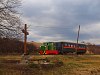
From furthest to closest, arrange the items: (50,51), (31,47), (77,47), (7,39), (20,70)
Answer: (31,47)
(77,47)
(50,51)
(20,70)
(7,39)

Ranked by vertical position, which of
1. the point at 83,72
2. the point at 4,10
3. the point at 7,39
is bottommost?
the point at 83,72

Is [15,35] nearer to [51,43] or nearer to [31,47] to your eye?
[51,43]

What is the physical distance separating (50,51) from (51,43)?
2244 millimetres

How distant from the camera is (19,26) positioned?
23.9 metres

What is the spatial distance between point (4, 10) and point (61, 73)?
7541 mm

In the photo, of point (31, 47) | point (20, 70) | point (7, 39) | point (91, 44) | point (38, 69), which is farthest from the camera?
point (91, 44)

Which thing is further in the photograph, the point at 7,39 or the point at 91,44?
the point at 91,44

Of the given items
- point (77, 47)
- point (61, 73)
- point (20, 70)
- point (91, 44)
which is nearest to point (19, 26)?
point (20, 70)

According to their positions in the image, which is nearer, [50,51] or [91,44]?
[50,51]

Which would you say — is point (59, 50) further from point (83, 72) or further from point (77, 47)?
point (83, 72)

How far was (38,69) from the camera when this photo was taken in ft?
87.7

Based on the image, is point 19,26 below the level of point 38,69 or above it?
above

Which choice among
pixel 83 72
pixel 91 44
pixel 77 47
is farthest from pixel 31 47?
pixel 83 72

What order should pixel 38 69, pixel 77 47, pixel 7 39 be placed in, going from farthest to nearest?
pixel 77 47
pixel 38 69
pixel 7 39
